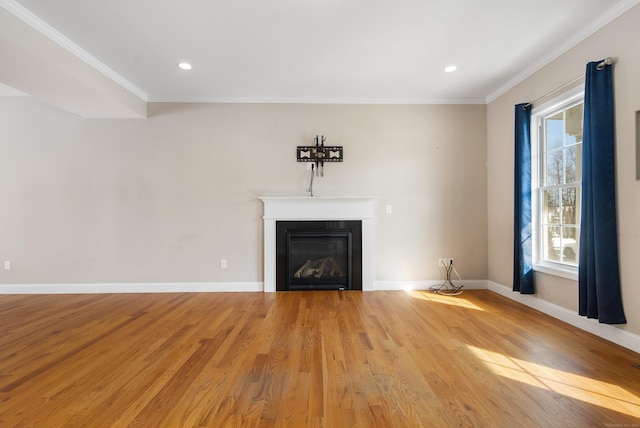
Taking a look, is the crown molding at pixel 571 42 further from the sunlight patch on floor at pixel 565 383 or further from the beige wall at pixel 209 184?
the sunlight patch on floor at pixel 565 383

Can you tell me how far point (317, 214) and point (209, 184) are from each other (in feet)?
5.26

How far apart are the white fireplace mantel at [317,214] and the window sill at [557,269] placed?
195 cm

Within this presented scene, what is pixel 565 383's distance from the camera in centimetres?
187

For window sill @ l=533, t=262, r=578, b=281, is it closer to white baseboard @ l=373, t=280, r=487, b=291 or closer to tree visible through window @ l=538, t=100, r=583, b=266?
tree visible through window @ l=538, t=100, r=583, b=266

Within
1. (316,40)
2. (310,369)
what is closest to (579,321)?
(310,369)

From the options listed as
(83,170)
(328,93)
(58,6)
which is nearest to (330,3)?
(328,93)

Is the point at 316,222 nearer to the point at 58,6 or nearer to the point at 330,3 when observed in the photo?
the point at 330,3

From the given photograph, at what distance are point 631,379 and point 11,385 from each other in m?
3.97

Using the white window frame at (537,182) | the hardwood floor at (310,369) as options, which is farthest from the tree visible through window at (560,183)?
the hardwood floor at (310,369)

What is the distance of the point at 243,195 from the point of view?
A: 14.0 ft

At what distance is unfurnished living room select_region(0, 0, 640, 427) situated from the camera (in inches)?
73.9

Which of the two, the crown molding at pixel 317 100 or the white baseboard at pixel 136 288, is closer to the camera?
the white baseboard at pixel 136 288

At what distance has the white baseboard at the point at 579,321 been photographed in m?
2.34

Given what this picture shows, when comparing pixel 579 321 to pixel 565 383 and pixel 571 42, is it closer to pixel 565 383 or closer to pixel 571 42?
pixel 565 383
